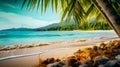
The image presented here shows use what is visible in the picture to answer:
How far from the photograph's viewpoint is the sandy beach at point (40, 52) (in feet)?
6.23

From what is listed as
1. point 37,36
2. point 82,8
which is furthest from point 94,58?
point 37,36

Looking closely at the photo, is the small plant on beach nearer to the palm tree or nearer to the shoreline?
the shoreline

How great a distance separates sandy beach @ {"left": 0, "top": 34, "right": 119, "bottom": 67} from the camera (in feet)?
6.23

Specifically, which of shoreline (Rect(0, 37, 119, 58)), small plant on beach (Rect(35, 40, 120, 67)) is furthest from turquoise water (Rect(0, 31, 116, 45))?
small plant on beach (Rect(35, 40, 120, 67))

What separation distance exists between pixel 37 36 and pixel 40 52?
16cm

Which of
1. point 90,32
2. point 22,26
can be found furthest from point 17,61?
point 90,32

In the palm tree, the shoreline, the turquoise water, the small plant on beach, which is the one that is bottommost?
the small plant on beach

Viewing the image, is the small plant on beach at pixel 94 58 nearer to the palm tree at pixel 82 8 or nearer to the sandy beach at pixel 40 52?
the sandy beach at pixel 40 52

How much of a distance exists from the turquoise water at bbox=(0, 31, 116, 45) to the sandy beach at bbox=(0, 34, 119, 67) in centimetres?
5

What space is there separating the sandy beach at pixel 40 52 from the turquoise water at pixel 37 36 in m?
0.05

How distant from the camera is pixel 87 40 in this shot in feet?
7.07

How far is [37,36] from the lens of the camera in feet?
6.70

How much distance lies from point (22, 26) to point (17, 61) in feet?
1.08

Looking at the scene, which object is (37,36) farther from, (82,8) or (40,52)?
(82,8)
